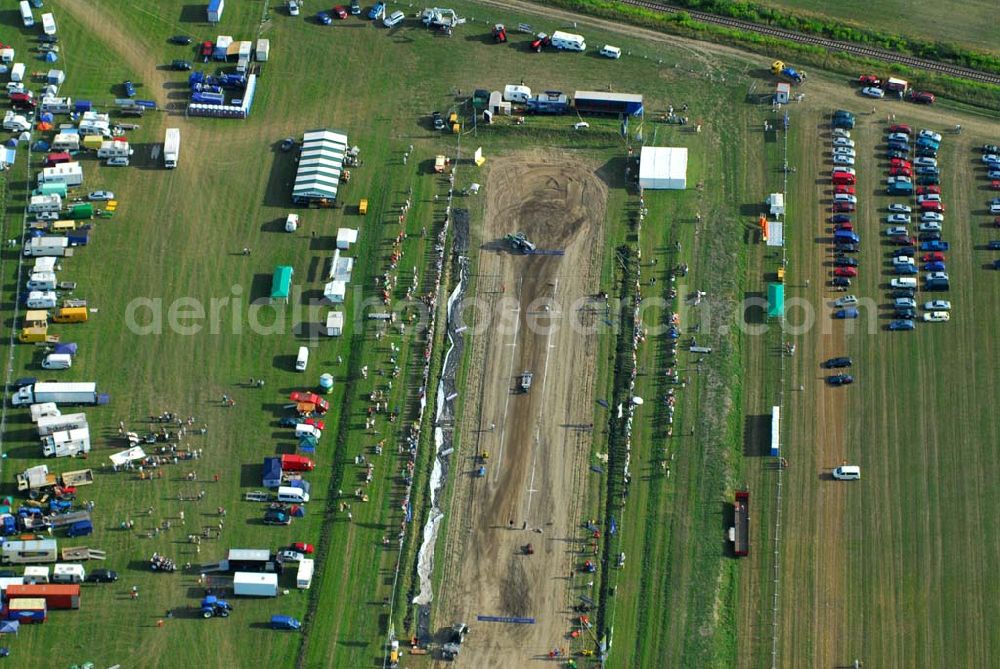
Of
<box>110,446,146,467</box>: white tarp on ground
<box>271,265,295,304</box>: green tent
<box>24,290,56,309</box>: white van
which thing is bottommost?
<box>110,446,146,467</box>: white tarp on ground

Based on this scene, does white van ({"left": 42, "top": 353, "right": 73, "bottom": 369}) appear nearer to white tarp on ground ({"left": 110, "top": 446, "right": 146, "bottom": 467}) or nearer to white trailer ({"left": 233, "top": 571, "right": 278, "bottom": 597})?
white tarp on ground ({"left": 110, "top": 446, "right": 146, "bottom": 467})

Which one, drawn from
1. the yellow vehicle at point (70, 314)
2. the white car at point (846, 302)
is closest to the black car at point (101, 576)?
the yellow vehicle at point (70, 314)

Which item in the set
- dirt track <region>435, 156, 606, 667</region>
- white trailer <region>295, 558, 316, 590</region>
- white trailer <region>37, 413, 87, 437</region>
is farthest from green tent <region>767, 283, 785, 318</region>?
white trailer <region>37, 413, 87, 437</region>

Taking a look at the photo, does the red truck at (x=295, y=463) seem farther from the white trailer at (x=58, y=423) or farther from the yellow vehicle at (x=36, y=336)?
the yellow vehicle at (x=36, y=336)

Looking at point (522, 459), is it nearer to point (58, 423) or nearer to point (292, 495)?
point (292, 495)

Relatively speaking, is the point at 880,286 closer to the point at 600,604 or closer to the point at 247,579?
the point at 600,604

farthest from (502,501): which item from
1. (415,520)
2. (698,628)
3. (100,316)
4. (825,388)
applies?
(100,316)

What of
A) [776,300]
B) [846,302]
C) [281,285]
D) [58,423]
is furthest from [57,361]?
[846,302]
